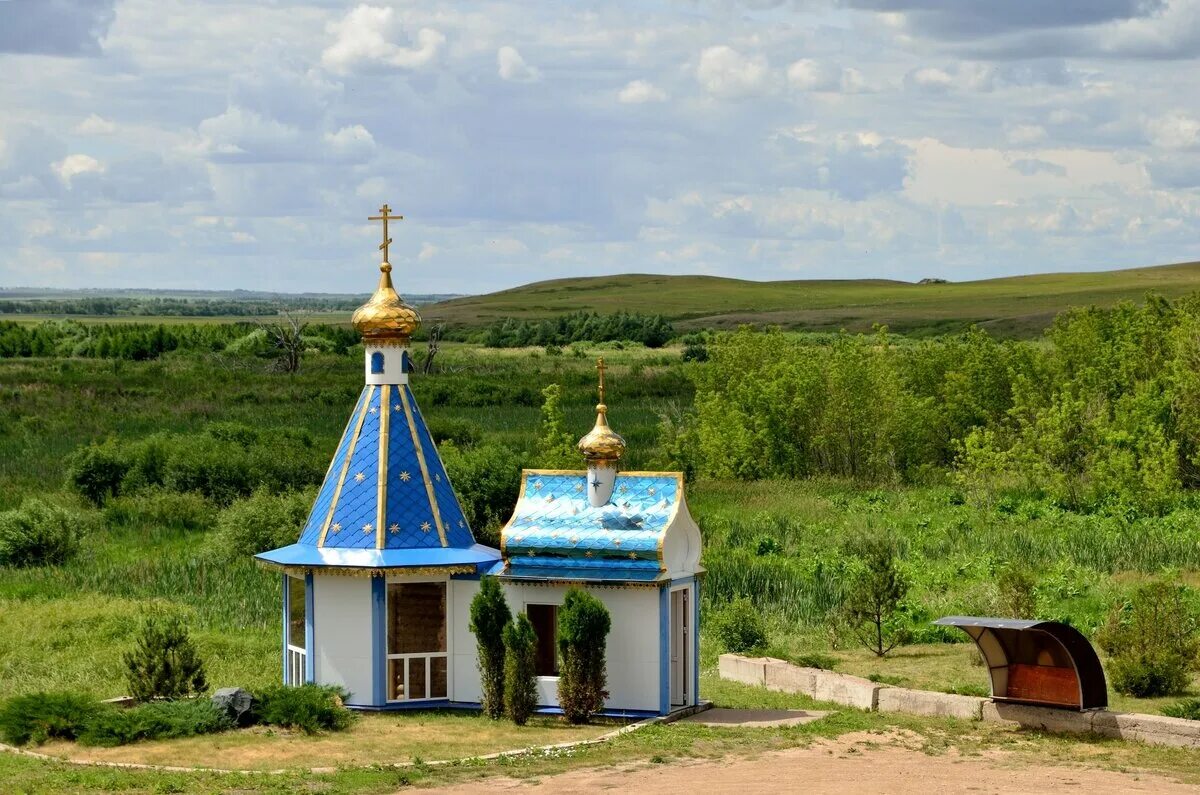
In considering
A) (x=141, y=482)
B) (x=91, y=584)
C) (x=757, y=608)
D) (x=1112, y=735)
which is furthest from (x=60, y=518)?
(x=1112, y=735)

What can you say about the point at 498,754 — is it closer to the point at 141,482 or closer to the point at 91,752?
the point at 91,752

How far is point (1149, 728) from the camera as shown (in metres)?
18.1

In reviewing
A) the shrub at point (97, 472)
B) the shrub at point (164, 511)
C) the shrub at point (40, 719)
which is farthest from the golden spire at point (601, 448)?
the shrub at point (97, 472)

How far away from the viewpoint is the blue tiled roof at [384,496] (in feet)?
65.7

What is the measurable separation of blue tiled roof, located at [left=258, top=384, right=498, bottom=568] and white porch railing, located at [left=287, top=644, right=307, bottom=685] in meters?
1.13

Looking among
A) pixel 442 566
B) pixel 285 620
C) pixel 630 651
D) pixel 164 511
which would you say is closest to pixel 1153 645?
pixel 630 651

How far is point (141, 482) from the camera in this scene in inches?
1724

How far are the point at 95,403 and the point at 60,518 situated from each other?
3169cm

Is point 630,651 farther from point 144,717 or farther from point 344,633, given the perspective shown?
point 144,717

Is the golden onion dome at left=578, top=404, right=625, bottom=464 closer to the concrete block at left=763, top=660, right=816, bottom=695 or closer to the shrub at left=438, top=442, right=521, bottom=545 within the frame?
the concrete block at left=763, top=660, right=816, bottom=695

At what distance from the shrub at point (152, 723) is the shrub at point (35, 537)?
16.6 meters

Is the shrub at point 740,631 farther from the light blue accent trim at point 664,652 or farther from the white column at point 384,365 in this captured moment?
the white column at point 384,365

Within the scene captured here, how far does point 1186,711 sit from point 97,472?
3144 centimetres

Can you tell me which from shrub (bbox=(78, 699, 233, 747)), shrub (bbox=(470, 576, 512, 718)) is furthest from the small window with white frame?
shrub (bbox=(78, 699, 233, 747))
